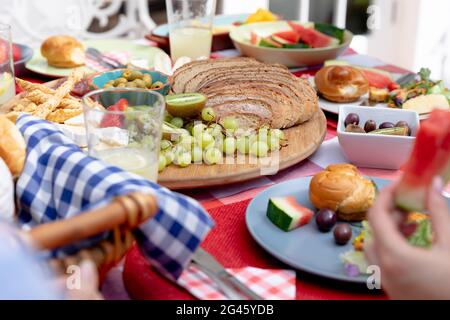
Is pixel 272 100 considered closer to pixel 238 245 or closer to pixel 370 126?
pixel 370 126

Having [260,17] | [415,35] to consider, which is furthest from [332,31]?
[415,35]

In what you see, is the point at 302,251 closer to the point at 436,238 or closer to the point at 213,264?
the point at 213,264

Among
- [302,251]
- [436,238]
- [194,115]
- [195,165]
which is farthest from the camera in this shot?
[194,115]

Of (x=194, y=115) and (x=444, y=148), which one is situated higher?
(x=444, y=148)

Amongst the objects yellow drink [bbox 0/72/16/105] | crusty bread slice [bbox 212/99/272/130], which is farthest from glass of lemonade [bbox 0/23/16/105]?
crusty bread slice [bbox 212/99/272/130]

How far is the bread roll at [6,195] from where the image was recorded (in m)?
0.89

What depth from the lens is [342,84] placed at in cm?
160

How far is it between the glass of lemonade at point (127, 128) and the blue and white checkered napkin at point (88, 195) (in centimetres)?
5

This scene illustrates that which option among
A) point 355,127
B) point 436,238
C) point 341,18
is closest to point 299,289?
point 436,238

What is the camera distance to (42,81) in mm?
1808

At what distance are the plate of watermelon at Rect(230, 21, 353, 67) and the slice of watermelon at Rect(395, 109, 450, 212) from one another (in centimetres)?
127

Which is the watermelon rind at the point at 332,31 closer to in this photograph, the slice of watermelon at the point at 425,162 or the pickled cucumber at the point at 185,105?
the pickled cucumber at the point at 185,105

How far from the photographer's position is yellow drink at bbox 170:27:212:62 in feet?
6.35

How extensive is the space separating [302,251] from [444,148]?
1.14 feet
